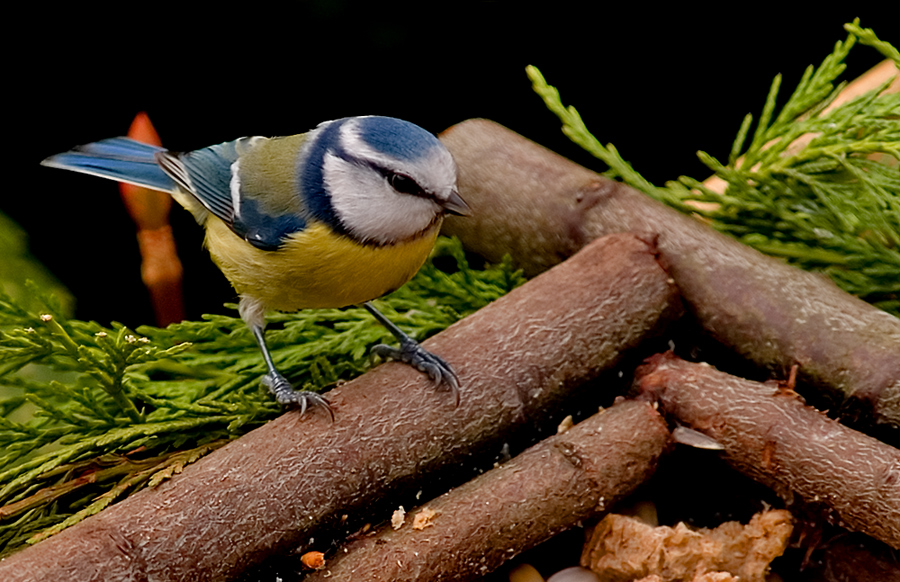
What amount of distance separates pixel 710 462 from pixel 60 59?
1465 millimetres

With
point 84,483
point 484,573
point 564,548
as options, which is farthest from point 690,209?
point 84,483

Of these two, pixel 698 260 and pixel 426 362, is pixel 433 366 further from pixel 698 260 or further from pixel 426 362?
pixel 698 260

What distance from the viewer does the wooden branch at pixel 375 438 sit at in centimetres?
79

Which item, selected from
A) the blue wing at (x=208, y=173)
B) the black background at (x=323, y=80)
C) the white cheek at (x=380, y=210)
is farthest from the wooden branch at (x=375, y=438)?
the black background at (x=323, y=80)

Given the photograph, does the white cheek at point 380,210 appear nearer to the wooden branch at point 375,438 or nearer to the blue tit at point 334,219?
the blue tit at point 334,219

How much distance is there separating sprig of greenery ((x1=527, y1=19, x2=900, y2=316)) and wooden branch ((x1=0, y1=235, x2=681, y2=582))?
221 mm

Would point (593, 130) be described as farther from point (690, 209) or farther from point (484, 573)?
point (484, 573)

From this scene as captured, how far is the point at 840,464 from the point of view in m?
0.89

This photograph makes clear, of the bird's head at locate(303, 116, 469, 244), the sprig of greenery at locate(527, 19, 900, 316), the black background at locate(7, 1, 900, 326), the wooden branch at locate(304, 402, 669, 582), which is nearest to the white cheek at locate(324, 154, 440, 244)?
the bird's head at locate(303, 116, 469, 244)

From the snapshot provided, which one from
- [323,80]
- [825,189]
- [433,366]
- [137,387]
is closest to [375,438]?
[433,366]

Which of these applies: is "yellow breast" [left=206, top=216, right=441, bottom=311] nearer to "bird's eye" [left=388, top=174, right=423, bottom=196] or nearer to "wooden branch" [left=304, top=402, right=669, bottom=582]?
"bird's eye" [left=388, top=174, right=423, bottom=196]

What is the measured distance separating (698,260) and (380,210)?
16.5 inches

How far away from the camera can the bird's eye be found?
3.08 ft

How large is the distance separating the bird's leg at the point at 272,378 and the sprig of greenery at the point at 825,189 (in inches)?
20.4
